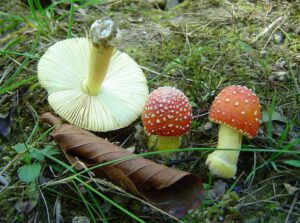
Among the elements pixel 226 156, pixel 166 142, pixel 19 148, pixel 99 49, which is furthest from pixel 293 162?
pixel 19 148

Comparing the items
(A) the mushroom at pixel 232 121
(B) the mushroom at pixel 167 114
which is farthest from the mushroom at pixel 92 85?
(A) the mushroom at pixel 232 121

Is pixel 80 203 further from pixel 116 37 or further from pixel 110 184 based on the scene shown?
pixel 116 37

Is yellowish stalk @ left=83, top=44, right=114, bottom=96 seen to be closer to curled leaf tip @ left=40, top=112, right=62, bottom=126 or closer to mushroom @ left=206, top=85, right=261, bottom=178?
curled leaf tip @ left=40, top=112, right=62, bottom=126

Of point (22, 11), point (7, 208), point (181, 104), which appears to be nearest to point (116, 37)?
point (181, 104)

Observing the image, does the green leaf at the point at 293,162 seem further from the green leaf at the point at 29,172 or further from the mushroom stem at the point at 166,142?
the green leaf at the point at 29,172

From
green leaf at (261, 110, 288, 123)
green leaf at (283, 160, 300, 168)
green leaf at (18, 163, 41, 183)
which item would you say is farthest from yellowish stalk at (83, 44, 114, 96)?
green leaf at (283, 160, 300, 168)

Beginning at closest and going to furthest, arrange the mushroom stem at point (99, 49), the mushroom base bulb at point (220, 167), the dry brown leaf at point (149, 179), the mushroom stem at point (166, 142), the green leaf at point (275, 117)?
the dry brown leaf at point (149, 179)
the mushroom stem at point (99, 49)
the mushroom base bulb at point (220, 167)
the mushroom stem at point (166, 142)
the green leaf at point (275, 117)

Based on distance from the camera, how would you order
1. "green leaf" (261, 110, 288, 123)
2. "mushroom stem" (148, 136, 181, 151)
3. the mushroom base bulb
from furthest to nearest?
"green leaf" (261, 110, 288, 123), "mushroom stem" (148, 136, 181, 151), the mushroom base bulb
